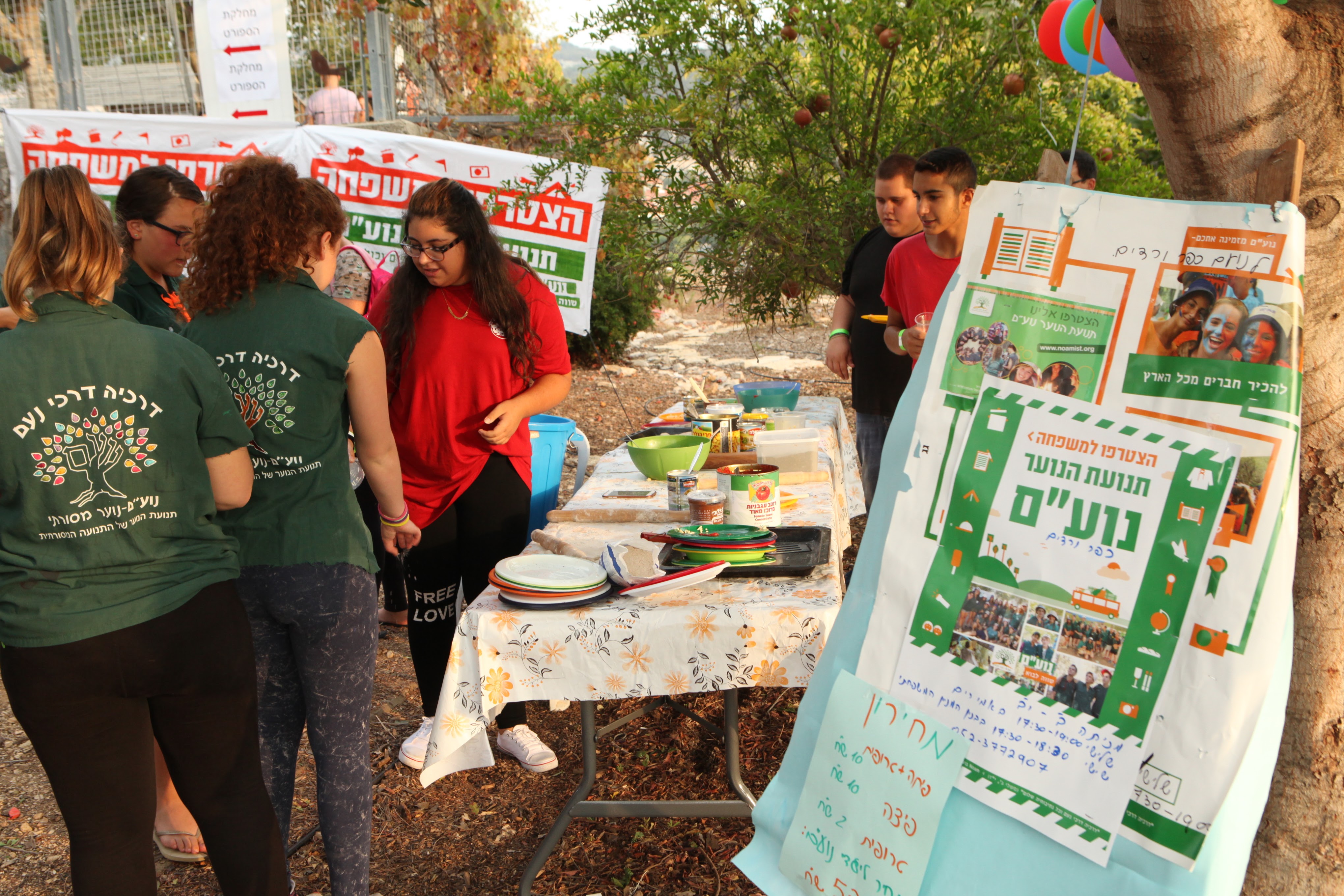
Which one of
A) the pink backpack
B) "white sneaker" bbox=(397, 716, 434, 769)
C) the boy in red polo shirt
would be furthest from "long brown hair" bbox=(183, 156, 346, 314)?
the boy in red polo shirt

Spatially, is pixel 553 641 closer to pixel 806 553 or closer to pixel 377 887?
pixel 806 553

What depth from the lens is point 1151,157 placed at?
955 cm

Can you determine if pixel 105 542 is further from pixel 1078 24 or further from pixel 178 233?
pixel 1078 24

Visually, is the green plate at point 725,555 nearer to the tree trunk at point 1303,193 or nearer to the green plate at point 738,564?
the green plate at point 738,564

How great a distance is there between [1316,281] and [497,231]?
184 inches

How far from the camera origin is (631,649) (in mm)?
1957

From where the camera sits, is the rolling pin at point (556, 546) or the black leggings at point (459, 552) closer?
the rolling pin at point (556, 546)

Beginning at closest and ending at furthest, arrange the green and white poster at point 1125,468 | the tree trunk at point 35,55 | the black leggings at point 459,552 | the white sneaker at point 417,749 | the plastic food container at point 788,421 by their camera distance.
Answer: the green and white poster at point 1125,468
the black leggings at point 459,552
the white sneaker at point 417,749
the plastic food container at point 788,421
the tree trunk at point 35,55

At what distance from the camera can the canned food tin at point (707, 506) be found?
92.9 inches

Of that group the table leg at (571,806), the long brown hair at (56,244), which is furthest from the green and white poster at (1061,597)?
the long brown hair at (56,244)

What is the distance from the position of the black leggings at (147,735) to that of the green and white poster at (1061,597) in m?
1.32

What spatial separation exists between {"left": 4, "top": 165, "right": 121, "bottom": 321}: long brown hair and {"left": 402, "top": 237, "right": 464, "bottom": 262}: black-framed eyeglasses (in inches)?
37.6

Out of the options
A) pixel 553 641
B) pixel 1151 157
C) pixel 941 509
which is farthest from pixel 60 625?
pixel 1151 157

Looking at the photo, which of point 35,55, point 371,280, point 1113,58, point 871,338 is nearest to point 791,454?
point 871,338
